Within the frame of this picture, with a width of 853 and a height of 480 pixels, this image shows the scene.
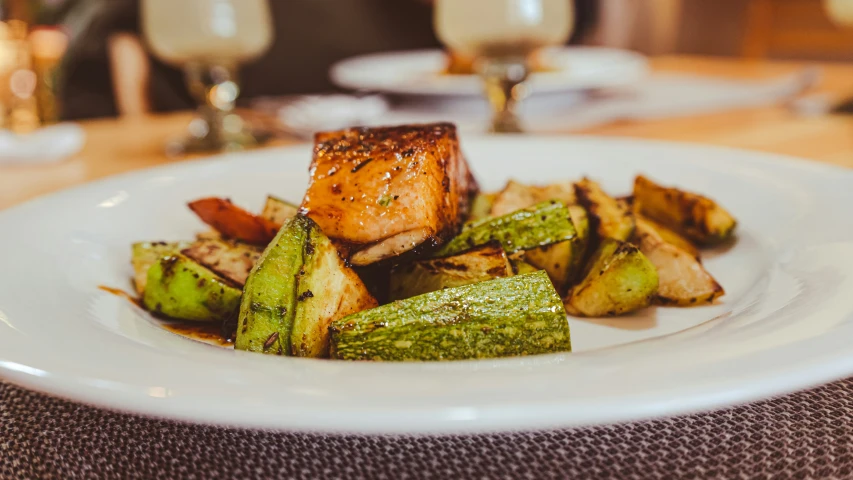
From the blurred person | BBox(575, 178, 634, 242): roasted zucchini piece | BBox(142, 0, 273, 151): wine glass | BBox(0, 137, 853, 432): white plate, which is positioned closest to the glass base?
BBox(142, 0, 273, 151): wine glass

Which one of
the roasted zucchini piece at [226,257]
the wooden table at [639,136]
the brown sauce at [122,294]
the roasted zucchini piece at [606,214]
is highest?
the roasted zucchini piece at [606,214]

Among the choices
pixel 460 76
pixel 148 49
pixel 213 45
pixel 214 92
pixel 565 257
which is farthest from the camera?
pixel 148 49

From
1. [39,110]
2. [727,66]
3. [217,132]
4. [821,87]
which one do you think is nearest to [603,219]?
[217,132]

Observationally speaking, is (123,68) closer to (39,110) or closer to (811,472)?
(39,110)

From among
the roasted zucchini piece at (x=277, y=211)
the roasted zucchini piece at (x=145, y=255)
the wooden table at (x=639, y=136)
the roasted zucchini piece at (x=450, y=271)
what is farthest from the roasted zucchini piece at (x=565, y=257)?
the wooden table at (x=639, y=136)

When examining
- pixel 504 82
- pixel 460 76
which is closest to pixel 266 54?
pixel 460 76

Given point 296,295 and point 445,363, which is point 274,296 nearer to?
point 296,295

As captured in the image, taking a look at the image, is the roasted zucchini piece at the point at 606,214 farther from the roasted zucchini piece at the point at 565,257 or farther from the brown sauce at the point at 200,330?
the brown sauce at the point at 200,330
